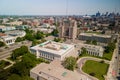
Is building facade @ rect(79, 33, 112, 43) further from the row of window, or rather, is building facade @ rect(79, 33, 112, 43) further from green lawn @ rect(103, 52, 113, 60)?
the row of window

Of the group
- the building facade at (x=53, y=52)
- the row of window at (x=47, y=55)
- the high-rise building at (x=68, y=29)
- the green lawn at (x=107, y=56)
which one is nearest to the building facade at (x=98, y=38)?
the high-rise building at (x=68, y=29)

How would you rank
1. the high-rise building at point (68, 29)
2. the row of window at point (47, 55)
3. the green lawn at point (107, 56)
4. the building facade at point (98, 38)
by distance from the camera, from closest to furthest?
1. the row of window at point (47, 55)
2. the green lawn at point (107, 56)
3. the building facade at point (98, 38)
4. the high-rise building at point (68, 29)

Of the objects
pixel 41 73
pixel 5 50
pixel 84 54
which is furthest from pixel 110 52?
pixel 5 50

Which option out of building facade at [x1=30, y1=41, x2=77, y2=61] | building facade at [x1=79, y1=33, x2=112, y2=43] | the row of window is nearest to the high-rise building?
building facade at [x1=79, y1=33, x2=112, y2=43]

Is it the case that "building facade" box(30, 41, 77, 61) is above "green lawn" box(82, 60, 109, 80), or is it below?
above

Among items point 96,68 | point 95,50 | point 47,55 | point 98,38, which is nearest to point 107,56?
point 95,50

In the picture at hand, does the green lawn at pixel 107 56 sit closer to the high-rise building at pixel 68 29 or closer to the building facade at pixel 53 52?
the building facade at pixel 53 52
